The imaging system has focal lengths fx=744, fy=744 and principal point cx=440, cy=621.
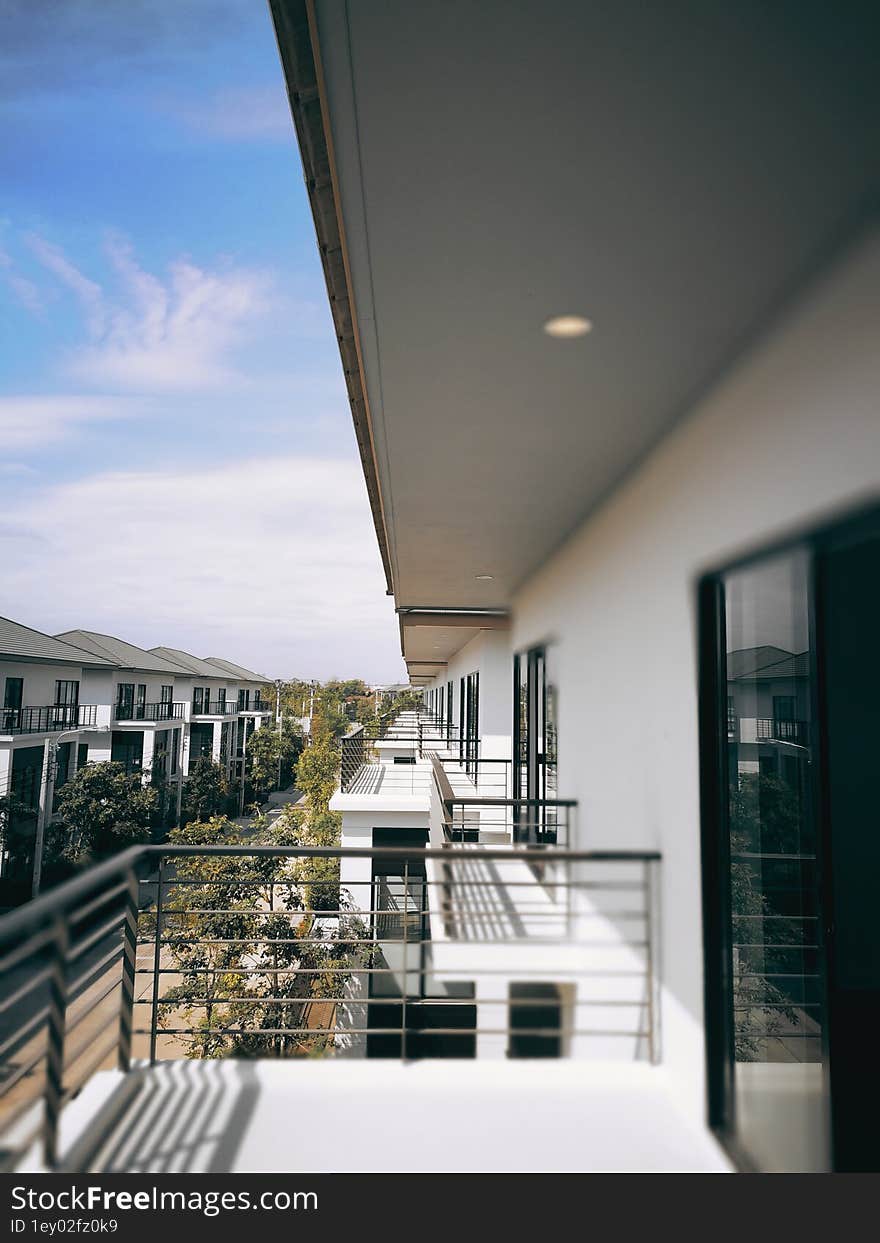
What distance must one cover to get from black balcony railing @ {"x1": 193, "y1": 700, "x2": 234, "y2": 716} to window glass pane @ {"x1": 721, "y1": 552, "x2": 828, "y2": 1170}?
28289 millimetres

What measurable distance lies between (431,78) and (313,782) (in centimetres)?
1796

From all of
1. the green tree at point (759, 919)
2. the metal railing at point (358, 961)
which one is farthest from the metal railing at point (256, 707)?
the green tree at point (759, 919)

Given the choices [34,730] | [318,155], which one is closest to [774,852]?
[318,155]

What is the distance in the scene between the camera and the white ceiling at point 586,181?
1175 mm

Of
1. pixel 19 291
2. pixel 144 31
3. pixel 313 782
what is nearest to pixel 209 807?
pixel 313 782

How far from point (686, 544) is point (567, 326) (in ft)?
2.97

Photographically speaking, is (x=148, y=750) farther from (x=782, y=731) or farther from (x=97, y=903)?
(x=782, y=731)

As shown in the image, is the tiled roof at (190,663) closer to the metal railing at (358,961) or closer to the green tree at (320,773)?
the green tree at (320,773)

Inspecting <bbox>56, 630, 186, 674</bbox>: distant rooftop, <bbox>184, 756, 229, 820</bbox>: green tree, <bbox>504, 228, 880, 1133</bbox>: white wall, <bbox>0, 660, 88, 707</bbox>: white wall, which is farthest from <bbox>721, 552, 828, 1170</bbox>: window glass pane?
<bbox>184, 756, 229, 820</bbox>: green tree

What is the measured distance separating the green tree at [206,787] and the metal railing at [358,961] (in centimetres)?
1451

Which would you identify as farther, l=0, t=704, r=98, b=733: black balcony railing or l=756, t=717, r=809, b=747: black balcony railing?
l=0, t=704, r=98, b=733: black balcony railing

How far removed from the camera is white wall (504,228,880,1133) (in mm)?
1618

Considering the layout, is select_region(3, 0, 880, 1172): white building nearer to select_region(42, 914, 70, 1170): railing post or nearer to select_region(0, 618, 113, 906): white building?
select_region(42, 914, 70, 1170): railing post
